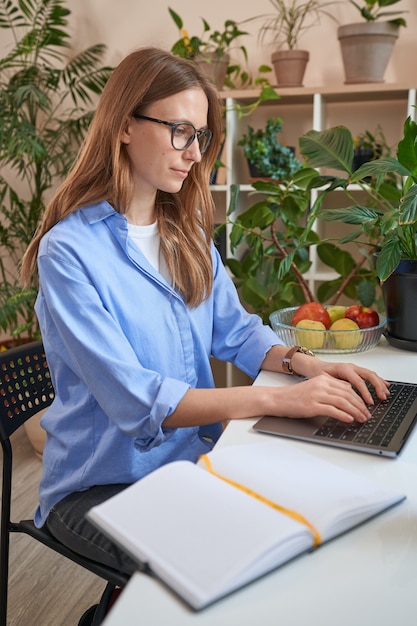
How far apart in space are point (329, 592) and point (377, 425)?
513mm

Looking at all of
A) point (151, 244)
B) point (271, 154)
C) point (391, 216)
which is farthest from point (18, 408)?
point (271, 154)

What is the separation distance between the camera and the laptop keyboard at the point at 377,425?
1.18 metres

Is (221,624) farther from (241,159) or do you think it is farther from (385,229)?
(241,159)

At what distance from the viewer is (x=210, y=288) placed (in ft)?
5.47

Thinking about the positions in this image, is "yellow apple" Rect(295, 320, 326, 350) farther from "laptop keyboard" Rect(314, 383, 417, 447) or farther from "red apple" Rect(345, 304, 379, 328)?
"laptop keyboard" Rect(314, 383, 417, 447)

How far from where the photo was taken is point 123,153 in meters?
1.51

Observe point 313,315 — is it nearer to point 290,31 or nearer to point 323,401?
point 323,401

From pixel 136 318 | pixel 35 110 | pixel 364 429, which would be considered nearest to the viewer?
pixel 364 429

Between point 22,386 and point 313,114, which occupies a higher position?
point 313,114

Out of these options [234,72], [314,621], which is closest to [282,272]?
[314,621]

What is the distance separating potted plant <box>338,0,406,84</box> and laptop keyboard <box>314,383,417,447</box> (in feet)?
6.41

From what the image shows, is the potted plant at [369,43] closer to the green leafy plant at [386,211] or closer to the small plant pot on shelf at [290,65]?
the small plant pot on shelf at [290,65]

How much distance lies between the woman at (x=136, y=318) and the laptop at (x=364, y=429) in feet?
0.07

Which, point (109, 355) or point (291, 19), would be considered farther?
point (291, 19)
